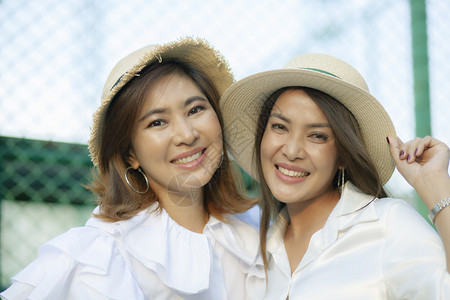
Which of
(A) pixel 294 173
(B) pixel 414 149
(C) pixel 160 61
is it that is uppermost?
(C) pixel 160 61

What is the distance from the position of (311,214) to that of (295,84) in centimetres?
56

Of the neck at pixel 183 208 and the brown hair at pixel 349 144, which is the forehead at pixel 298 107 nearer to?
the brown hair at pixel 349 144

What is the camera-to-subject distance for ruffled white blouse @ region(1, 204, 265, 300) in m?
1.79

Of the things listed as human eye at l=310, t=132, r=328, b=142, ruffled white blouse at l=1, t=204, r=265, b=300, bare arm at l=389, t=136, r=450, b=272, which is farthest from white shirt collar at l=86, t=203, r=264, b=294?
bare arm at l=389, t=136, r=450, b=272

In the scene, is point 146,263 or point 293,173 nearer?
point 146,263

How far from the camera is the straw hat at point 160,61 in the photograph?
2.12 meters

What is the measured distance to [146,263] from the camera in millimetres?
1951

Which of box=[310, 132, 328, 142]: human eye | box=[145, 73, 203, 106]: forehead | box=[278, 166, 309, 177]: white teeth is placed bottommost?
box=[278, 166, 309, 177]: white teeth

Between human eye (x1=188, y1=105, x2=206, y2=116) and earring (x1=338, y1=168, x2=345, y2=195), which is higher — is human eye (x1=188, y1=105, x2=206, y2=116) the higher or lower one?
the higher one

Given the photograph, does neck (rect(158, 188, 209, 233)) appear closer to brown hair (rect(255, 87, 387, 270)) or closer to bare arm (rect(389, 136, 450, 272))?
brown hair (rect(255, 87, 387, 270))

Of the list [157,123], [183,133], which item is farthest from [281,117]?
[157,123]

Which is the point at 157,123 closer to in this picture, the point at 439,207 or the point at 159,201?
the point at 159,201

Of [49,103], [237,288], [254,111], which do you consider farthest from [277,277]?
[49,103]

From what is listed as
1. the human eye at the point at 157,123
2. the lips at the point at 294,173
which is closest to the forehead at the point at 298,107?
the lips at the point at 294,173
